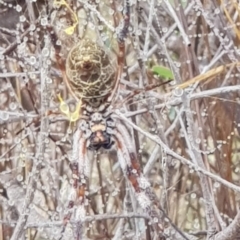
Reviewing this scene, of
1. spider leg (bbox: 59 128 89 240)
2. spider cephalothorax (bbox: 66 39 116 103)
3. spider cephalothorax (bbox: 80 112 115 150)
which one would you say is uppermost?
spider cephalothorax (bbox: 66 39 116 103)

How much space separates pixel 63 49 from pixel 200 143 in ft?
0.92

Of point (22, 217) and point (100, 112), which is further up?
point (100, 112)

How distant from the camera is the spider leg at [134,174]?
77 cm

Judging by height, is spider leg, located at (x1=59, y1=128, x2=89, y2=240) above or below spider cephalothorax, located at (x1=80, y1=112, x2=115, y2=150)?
below

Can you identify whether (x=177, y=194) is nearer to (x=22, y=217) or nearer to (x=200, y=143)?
(x=200, y=143)

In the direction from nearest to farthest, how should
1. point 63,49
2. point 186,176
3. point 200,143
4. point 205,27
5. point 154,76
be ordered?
point 63,49 < point 200,143 < point 205,27 < point 154,76 < point 186,176

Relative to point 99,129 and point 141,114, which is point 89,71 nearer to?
point 99,129

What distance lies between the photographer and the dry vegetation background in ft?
2.80

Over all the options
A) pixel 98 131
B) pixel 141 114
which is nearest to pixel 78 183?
pixel 98 131

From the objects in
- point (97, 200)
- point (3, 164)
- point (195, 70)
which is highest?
point (195, 70)

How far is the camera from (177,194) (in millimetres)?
1519

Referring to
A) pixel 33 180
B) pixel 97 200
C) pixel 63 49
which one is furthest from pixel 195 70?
pixel 97 200

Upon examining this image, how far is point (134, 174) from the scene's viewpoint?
777 mm

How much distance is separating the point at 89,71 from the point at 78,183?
0.13m
